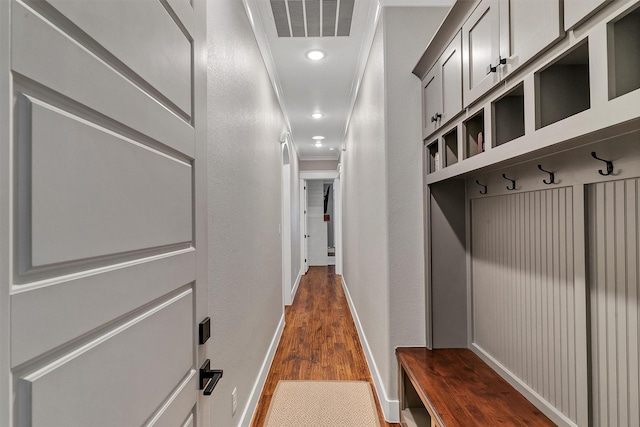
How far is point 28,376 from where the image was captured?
0.40m

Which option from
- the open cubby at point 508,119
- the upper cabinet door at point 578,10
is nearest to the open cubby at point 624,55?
the upper cabinet door at point 578,10

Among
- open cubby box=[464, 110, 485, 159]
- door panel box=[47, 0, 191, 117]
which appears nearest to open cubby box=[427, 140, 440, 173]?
open cubby box=[464, 110, 485, 159]

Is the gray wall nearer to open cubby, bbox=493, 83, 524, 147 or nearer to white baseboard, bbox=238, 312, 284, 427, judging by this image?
white baseboard, bbox=238, 312, 284, 427

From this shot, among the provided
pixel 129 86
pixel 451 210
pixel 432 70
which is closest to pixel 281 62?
pixel 432 70

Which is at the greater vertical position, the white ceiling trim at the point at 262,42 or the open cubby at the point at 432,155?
the white ceiling trim at the point at 262,42

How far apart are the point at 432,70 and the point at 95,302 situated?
1.97 m

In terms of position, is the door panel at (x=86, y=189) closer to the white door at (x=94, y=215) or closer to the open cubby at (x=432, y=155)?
the white door at (x=94, y=215)

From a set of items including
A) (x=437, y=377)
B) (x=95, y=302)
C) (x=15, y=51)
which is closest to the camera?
(x=15, y=51)

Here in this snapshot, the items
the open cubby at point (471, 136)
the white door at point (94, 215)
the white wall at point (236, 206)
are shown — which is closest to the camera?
the white door at point (94, 215)

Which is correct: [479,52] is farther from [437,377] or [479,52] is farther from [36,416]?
[36,416]

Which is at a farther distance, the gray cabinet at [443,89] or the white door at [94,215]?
the gray cabinet at [443,89]

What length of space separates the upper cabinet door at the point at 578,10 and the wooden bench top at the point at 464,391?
1356 millimetres

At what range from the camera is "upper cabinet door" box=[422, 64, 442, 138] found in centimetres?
184

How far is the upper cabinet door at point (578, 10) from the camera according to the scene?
786mm
